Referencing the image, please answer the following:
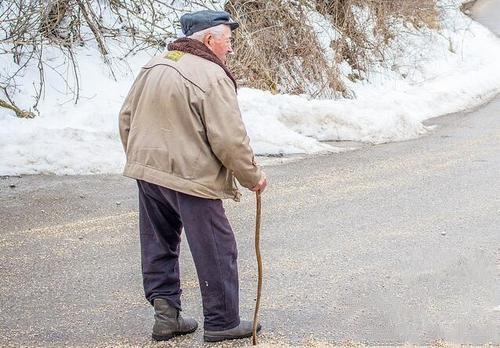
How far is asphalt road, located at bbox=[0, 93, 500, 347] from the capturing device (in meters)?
4.59

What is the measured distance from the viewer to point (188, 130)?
12.7 ft

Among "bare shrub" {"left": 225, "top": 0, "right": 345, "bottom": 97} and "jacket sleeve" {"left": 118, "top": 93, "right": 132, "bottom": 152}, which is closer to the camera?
"jacket sleeve" {"left": 118, "top": 93, "right": 132, "bottom": 152}

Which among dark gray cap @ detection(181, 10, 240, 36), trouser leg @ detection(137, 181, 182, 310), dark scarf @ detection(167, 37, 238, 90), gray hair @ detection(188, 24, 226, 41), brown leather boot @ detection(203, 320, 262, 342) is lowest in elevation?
brown leather boot @ detection(203, 320, 262, 342)

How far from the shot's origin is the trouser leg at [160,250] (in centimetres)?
422

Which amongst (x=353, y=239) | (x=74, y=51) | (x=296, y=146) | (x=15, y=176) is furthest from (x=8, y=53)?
(x=353, y=239)

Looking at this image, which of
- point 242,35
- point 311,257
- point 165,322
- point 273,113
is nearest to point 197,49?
point 165,322

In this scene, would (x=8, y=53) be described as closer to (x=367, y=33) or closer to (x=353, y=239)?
(x=353, y=239)

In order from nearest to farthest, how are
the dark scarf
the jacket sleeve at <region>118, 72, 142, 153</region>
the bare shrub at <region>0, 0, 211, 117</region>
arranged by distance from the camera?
the dark scarf
the jacket sleeve at <region>118, 72, 142, 153</region>
the bare shrub at <region>0, 0, 211, 117</region>

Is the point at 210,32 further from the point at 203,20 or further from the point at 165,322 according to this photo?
the point at 165,322

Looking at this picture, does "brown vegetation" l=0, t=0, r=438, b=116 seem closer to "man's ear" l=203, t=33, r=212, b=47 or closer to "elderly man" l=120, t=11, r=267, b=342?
"elderly man" l=120, t=11, r=267, b=342

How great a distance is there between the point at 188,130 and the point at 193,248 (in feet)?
2.11

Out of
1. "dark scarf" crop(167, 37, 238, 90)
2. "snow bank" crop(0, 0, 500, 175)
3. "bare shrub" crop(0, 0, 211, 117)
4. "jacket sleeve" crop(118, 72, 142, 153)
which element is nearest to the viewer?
"dark scarf" crop(167, 37, 238, 90)

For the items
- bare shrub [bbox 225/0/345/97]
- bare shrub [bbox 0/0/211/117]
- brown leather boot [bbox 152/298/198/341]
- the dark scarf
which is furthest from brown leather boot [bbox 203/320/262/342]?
bare shrub [bbox 225/0/345/97]

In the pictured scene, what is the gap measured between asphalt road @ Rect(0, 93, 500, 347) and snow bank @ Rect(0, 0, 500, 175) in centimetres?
40
